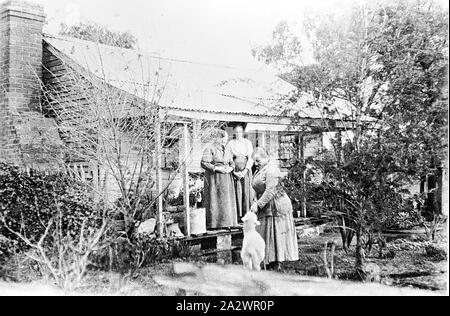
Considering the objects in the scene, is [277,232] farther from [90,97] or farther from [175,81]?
[175,81]

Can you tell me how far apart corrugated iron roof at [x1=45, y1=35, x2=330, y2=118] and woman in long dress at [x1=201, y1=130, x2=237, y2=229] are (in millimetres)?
926

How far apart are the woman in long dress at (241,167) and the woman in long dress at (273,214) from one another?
81.5 inches

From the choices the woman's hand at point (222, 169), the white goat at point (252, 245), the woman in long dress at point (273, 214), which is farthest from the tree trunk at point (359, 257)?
the woman's hand at point (222, 169)

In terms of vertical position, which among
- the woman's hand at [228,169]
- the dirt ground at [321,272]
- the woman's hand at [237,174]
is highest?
the woman's hand at [228,169]

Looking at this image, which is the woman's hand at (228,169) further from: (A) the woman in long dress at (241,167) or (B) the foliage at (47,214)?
(B) the foliage at (47,214)

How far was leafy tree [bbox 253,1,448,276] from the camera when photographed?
28.6 feet

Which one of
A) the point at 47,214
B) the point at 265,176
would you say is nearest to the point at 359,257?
the point at 265,176

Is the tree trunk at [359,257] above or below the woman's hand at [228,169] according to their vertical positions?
below

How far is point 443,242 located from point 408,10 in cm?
468

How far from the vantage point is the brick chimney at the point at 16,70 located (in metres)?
12.0

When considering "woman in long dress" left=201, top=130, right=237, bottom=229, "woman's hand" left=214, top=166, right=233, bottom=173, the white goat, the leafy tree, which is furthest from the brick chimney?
the leafy tree

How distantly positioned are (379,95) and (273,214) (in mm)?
2803

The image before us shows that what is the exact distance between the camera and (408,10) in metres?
9.23
